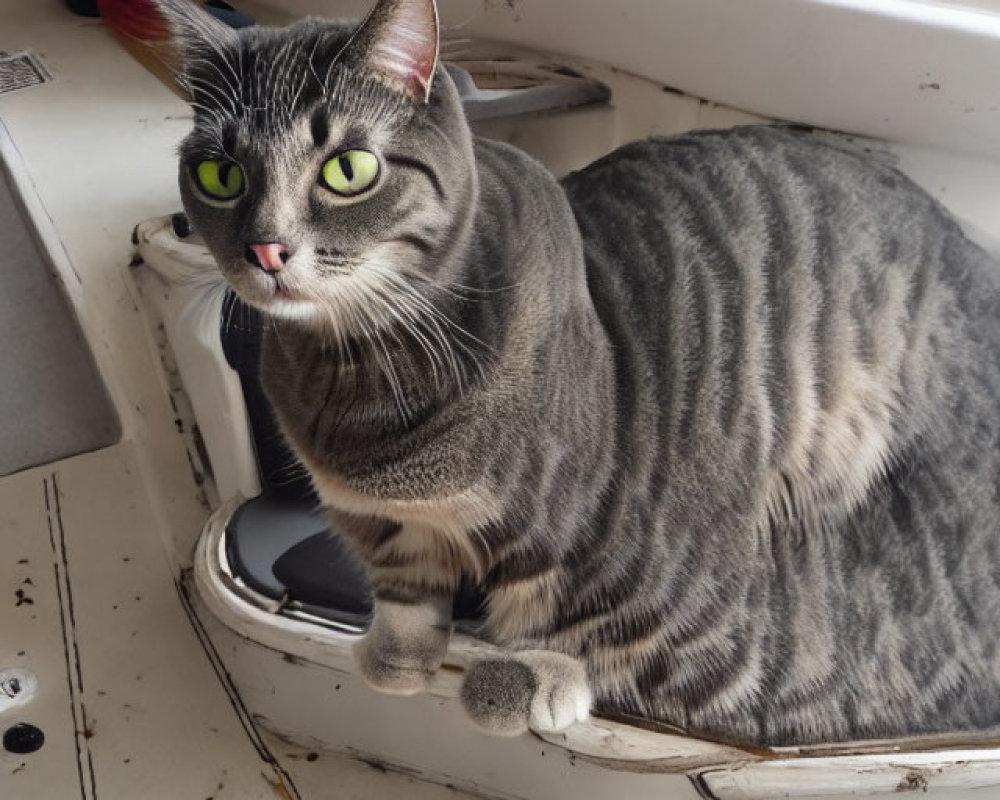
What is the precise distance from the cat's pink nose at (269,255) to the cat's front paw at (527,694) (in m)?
0.41

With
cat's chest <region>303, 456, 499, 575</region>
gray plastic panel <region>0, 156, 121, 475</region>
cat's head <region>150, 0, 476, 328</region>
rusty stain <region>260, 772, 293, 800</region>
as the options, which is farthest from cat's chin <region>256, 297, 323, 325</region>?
gray plastic panel <region>0, 156, 121, 475</region>

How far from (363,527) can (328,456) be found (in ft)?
0.38

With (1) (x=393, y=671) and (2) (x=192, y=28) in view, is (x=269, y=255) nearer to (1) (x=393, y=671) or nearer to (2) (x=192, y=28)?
(2) (x=192, y=28)

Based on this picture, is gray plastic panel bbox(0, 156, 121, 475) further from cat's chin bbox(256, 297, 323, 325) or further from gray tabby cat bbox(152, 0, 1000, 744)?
cat's chin bbox(256, 297, 323, 325)

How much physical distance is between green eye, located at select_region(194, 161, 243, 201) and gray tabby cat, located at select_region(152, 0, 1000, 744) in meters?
0.02

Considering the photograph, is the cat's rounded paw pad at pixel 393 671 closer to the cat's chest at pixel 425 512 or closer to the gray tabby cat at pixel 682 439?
the gray tabby cat at pixel 682 439

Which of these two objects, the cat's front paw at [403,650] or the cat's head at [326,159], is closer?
the cat's head at [326,159]

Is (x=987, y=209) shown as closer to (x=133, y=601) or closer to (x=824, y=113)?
(x=824, y=113)

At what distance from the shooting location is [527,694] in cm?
84

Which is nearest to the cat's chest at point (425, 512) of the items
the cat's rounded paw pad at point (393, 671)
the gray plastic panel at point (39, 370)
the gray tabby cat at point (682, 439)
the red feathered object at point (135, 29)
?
the gray tabby cat at point (682, 439)

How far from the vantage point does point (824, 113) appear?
3.62 ft

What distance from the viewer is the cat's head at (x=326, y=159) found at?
628 millimetres

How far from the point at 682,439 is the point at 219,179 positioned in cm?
40

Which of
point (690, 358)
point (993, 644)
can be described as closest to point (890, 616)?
point (993, 644)
